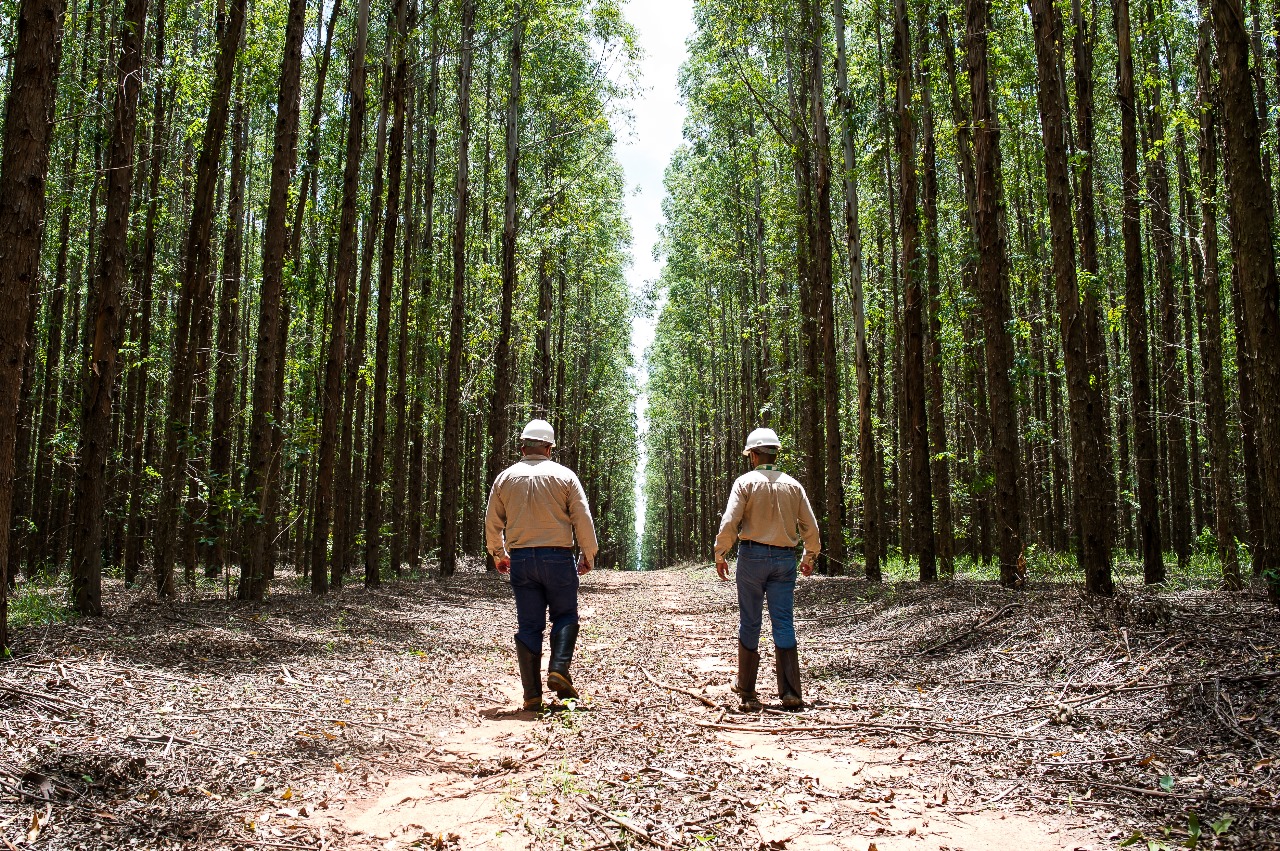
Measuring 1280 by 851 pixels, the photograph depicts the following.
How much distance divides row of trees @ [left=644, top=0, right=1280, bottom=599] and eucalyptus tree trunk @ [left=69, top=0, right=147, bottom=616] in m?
10.6

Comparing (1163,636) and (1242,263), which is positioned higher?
(1242,263)

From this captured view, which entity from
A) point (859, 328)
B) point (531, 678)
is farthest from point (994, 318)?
point (531, 678)

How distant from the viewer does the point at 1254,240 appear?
6.09m

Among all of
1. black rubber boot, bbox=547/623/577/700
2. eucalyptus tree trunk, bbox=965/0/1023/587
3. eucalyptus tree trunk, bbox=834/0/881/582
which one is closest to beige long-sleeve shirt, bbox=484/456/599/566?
black rubber boot, bbox=547/623/577/700

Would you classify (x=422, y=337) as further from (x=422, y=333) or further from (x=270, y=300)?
(x=270, y=300)

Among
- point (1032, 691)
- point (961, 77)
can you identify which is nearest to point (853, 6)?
point (961, 77)

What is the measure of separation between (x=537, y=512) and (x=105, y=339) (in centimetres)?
604

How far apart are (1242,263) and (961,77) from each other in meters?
9.71

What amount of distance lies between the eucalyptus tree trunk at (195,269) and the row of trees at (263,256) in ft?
0.18

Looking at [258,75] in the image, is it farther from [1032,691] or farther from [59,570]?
[1032,691]

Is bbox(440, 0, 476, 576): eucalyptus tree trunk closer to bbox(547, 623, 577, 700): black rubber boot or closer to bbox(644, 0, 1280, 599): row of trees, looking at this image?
bbox(644, 0, 1280, 599): row of trees

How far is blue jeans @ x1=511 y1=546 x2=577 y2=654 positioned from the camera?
20.2 ft

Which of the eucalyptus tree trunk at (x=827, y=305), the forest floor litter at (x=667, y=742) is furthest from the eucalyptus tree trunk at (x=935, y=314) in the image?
the forest floor litter at (x=667, y=742)

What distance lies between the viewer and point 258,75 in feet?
50.4
